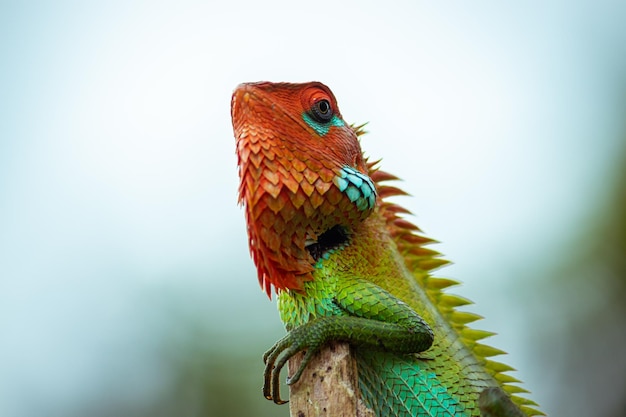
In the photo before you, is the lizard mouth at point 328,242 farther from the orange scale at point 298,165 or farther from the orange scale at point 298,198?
the orange scale at point 298,165

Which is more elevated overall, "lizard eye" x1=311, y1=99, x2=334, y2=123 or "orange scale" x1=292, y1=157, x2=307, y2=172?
"lizard eye" x1=311, y1=99, x2=334, y2=123

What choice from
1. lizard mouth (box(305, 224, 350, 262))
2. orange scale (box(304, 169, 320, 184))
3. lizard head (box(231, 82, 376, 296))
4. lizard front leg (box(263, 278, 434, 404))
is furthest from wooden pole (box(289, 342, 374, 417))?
orange scale (box(304, 169, 320, 184))

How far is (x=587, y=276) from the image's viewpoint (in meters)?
8.61

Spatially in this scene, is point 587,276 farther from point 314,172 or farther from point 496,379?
point 314,172

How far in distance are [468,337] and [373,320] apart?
0.80 meters

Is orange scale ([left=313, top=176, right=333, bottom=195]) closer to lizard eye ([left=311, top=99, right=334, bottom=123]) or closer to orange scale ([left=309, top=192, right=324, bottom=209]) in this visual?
orange scale ([left=309, top=192, right=324, bottom=209])

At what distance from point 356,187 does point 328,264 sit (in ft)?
1.33

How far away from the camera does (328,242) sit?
10.7 feet

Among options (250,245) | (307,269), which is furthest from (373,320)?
(250,245)

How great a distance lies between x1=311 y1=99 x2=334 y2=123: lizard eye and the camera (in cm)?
325

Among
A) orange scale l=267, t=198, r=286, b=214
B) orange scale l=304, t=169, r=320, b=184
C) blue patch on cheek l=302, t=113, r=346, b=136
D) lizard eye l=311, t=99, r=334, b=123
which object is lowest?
orange scale l=267, t=198, r=286, b=214

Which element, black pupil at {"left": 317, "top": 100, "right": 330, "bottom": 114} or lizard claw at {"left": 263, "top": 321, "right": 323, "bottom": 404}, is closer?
lizard claw at {"left": 263, "top": 321, "right": 323, "bottom": 404}

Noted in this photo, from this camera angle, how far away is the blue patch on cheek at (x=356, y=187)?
10.2ft

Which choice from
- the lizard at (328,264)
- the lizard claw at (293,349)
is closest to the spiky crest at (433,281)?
the lizard at (328,264)
